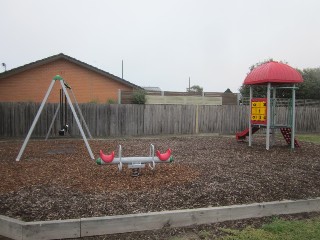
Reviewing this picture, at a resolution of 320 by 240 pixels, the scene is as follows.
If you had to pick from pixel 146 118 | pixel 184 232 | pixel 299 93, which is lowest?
pixel 184 232

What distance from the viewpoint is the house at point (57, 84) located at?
24547mm

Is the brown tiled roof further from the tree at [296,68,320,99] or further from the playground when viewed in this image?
the tree at [296,68,320,99]

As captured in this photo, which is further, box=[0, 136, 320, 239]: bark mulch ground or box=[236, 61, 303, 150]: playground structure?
box=[236, 61, 303, 150]: playground structure

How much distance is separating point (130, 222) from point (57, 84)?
2162 centimetres

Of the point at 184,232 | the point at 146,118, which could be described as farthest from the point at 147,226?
the point at 146,118

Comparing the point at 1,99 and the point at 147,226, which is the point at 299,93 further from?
the point at 147,226

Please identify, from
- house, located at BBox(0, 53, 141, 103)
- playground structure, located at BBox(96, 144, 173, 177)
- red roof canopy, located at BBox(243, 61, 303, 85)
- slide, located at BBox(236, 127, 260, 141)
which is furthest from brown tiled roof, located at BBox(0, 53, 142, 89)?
playground structure, located at BBox(96, 144, 173, 177)

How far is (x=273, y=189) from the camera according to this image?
245 inches

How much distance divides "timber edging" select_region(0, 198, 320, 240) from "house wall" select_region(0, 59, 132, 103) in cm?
2115

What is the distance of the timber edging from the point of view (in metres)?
4.33

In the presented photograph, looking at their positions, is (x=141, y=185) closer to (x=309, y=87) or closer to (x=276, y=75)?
(x=276, y=75)

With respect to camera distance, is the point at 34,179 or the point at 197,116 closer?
the point at 34,179

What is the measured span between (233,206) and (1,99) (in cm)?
2334

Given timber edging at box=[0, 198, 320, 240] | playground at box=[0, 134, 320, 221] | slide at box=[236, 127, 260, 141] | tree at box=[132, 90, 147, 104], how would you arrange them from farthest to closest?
tree at box=[132, 90, 147, 104] < slide at box=[236, 127, 260, 141] < playground at box=[0, 134, 320, 221] < timber edging at box=[0, 198, 320, 240]
